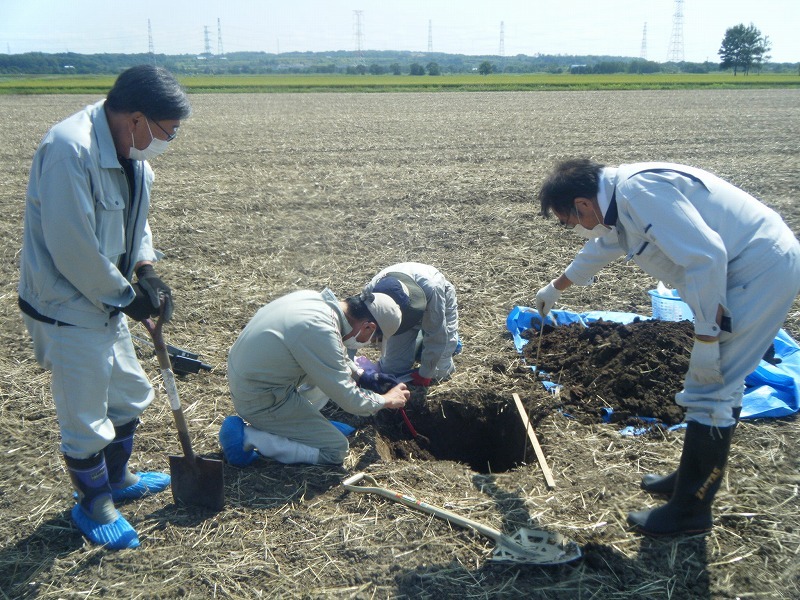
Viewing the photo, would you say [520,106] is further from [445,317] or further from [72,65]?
[72,65]

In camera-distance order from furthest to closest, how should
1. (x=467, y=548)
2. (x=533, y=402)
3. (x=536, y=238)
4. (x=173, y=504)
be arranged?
(x=536, y=238) → (x=533, y=402) → (x=173, y=504) → (x=467, y=548)

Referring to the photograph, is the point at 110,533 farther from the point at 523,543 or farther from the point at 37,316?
the point at 523,543

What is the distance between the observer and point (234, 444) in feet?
13.8

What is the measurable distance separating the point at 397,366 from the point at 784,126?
63.4 feet

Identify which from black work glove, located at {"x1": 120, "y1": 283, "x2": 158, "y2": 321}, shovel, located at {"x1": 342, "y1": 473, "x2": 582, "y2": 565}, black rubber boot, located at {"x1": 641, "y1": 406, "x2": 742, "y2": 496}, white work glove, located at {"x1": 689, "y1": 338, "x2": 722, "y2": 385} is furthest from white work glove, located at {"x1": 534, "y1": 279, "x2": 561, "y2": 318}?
black work glove, located at {"x1": 120, "y1": 283, "x2": 158, "y2": 321}

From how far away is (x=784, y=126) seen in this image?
65.7 feet

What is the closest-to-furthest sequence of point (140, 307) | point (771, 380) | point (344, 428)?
1. point (140, 307)
2. point (344, 428)
3. point (771, 380)

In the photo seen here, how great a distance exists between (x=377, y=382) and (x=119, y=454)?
1783mm

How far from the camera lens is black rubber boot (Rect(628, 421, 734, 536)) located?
3395mm

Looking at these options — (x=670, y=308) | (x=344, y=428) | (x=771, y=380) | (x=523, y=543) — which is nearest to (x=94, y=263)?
(x=344, y=428)

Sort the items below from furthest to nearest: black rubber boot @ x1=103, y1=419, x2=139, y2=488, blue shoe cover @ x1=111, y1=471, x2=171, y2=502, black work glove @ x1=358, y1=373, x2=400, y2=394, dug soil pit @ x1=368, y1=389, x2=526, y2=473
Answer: dug soil pit @ x1=368, y1=389, x2=526, y2=473
black work glove @ x1=358, y1=373, x2=400, y2=394
blue shoe cover @ x1=111, y1=471, x2=171, y2=502
black rubber boot @ x1=103, y1=419, x2=139, y2=488

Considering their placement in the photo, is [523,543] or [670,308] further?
[670,308]

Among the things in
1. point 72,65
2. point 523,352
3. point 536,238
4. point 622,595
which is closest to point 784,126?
point 536,238

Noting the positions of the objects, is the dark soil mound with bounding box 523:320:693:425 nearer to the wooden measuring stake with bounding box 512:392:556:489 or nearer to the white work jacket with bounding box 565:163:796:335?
the wooden measuring stake with bounding box 512:392:556:489
